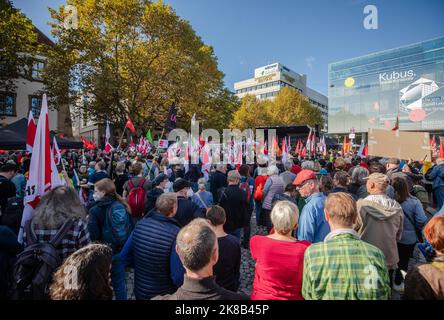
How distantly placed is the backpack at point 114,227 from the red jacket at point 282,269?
76.2 inches

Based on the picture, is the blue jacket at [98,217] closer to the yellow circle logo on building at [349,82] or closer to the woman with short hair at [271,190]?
the woman with short hair at [271,190]

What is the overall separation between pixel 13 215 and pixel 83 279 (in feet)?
8.22

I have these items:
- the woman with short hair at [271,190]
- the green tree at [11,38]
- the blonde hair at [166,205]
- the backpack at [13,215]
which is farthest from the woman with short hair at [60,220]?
the green tree at [11,38]

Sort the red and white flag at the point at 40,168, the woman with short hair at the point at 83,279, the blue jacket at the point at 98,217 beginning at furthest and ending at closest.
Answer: the blue jacket at the point at 98,217 < the red and white flag at the point at 40,168 < the woman with short hair at the point at 83,279

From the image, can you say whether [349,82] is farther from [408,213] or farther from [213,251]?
[213,251]

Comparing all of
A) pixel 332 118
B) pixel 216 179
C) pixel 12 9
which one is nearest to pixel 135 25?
pixel 12 9

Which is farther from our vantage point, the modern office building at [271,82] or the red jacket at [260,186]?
the modern office building at [271,82]

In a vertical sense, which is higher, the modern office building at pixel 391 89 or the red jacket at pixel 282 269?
the modern office building at pixel 391 89

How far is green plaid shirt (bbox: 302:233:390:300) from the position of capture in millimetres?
1722

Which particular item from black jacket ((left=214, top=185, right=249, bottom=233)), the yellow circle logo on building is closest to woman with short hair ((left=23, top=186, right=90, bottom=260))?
black jacket ((left=214, top=185, right=249, bottom=233))

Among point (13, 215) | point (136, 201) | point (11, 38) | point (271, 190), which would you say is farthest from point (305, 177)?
point (11, 38)

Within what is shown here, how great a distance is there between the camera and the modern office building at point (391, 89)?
137 ft

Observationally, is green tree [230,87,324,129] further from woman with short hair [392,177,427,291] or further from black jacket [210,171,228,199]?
woman with short hair [392,177,427,291]

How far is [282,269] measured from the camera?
6.66 feet
